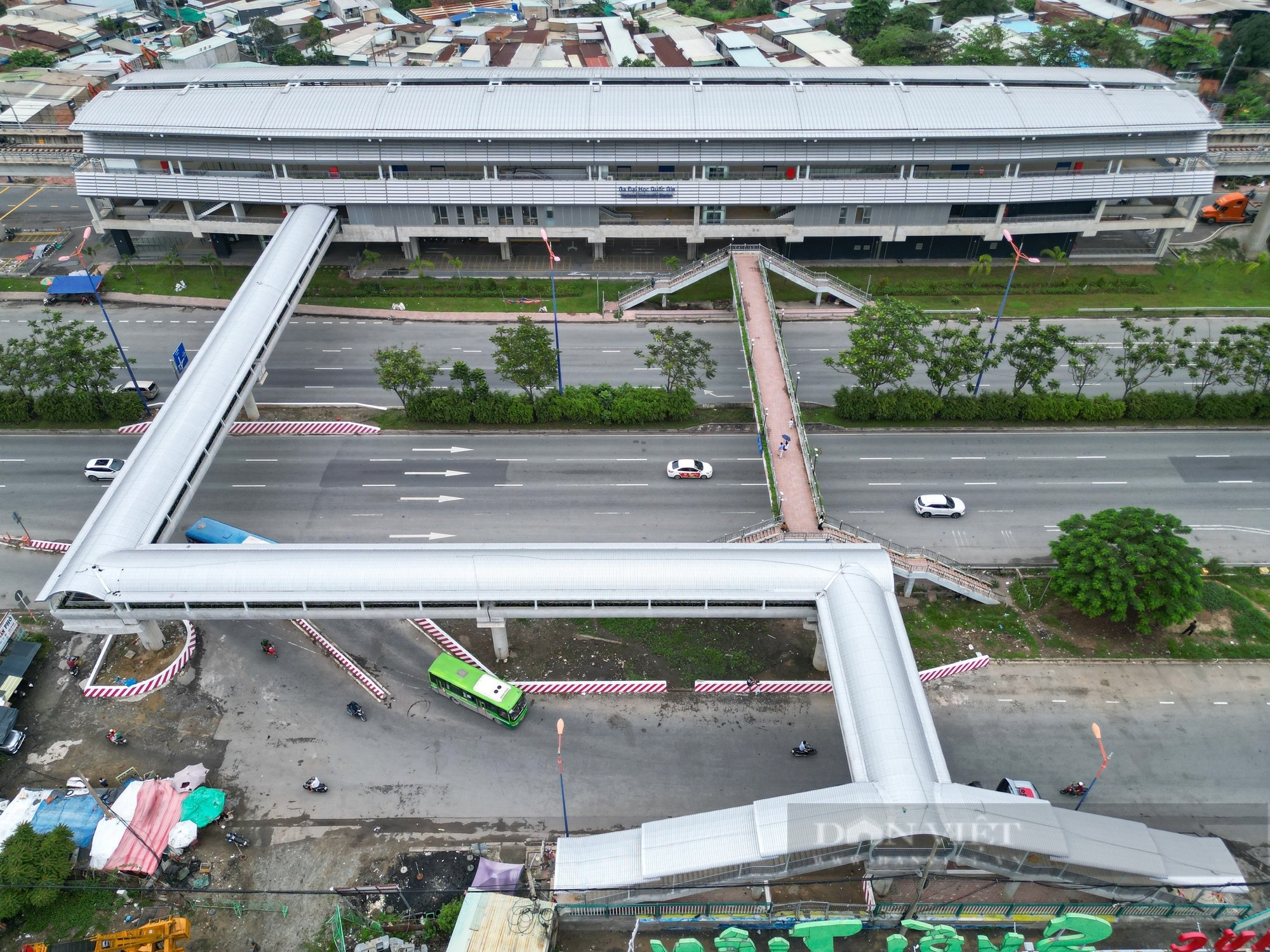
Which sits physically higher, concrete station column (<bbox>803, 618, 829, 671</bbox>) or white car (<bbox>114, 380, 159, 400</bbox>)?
white car (<bbox>114, 380, 159, 400</bbox>)

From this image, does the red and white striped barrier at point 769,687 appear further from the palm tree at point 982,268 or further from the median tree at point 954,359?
the palm tree at point 982,268

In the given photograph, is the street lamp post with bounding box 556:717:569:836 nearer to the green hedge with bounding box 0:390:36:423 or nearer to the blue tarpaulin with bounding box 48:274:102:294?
the green hedge with bounding box 0:390:36:423

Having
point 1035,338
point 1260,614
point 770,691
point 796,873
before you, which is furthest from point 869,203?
point 796,873

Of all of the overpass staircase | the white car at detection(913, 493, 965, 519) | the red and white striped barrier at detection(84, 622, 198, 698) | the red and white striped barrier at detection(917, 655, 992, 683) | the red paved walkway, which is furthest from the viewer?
the overpass staircase

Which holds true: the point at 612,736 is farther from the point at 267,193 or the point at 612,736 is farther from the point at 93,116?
the point at 93,116

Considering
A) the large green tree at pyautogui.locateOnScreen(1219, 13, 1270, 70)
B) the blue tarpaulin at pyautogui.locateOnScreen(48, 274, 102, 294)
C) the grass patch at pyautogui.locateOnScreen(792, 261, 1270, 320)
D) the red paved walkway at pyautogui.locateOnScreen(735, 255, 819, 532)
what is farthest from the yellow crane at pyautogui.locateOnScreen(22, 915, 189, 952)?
the large green tree at pyautogui.locateOnScreen(1219, 13, 1270, 70)

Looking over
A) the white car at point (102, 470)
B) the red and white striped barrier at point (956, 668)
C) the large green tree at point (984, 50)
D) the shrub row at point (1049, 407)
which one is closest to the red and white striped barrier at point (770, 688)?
the red and white striped barrier at point (956, 668)
